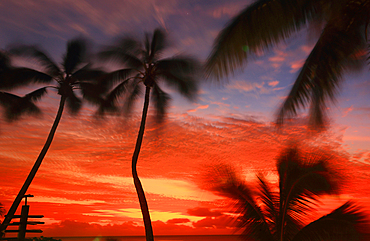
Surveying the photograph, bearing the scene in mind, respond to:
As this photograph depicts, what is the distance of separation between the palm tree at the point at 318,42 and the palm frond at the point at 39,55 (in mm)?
15539

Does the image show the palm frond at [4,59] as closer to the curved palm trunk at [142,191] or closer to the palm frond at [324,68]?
the curved palm trunk at [142,191]

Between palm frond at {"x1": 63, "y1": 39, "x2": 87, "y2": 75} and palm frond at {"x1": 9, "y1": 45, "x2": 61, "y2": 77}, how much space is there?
2.15 feet

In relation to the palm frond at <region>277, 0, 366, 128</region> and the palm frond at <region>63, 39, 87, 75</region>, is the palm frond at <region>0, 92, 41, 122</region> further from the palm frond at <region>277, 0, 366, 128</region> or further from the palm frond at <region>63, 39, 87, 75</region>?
the palm frond at <region>277, 0, 366, 128</region>

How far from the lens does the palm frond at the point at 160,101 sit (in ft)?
62.0

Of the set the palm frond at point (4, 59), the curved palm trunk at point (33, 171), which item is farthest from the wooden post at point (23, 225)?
the palm frond at point (4, 59)

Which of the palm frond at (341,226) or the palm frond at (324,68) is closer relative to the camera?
the palm frond at (324,68)

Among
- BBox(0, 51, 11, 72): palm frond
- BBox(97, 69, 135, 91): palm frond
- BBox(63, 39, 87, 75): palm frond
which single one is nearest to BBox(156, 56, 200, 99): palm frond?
BBox(97, 69, 135, 91): palm frond

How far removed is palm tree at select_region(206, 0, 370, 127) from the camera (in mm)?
6574

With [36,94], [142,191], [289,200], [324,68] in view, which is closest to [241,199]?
[289,200]

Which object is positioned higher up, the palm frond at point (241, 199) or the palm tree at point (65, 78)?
the palm tree at point (65, 78)

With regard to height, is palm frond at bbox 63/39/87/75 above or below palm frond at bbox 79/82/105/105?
above

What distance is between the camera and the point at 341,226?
8609 millimetres

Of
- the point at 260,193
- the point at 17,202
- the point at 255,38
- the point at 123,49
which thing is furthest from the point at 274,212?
the point at 17,202

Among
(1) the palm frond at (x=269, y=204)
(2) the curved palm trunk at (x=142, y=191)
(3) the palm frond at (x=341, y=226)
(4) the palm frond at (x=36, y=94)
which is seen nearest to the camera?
(3) the palm frond at (x=341, y=226)
